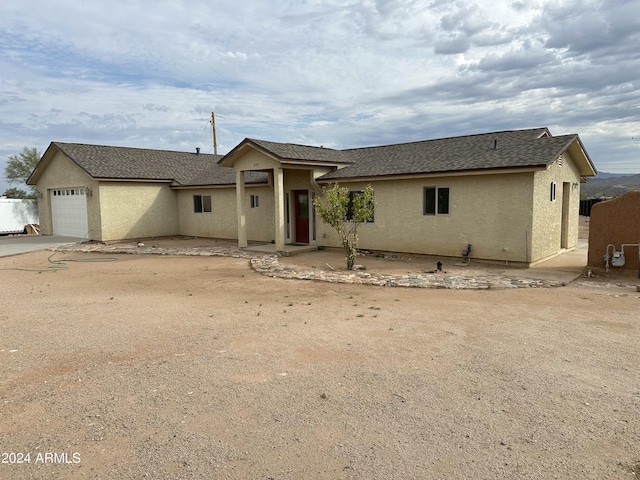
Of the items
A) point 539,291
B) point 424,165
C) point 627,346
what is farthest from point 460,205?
point 627,346

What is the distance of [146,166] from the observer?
23.6m

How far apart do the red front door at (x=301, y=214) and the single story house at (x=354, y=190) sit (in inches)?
1.8

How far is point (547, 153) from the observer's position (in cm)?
A: 1227

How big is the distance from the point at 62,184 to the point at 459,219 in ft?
68.0

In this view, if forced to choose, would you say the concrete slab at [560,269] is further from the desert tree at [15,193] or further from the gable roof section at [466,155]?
the desert tree at [15,193]

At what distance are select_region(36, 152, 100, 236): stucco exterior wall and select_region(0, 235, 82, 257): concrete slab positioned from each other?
1.14 meters

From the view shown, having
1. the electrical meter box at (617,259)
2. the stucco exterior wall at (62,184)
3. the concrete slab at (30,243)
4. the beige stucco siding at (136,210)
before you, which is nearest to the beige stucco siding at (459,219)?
the electrical meter box at (617,259)

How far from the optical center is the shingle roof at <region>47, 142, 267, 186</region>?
21.1 m

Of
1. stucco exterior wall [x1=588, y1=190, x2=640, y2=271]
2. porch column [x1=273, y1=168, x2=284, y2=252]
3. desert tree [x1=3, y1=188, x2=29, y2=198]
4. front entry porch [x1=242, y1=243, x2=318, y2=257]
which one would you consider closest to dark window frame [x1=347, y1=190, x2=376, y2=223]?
front entry porch [x1=242, y1=243, x2=318, y2=257]

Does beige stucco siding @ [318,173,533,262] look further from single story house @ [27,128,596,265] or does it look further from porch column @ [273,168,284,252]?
porch column @ [273,168,284,252]

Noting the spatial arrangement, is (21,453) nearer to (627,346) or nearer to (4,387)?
(4,387)

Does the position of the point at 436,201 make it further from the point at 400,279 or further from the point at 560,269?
the point at 560,269

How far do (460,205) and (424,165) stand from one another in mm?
1915

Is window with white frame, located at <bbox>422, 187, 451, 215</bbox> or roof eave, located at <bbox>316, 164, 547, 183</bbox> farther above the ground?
roof eave, located at <bbox>316, 164, 547, 183</bbox>
